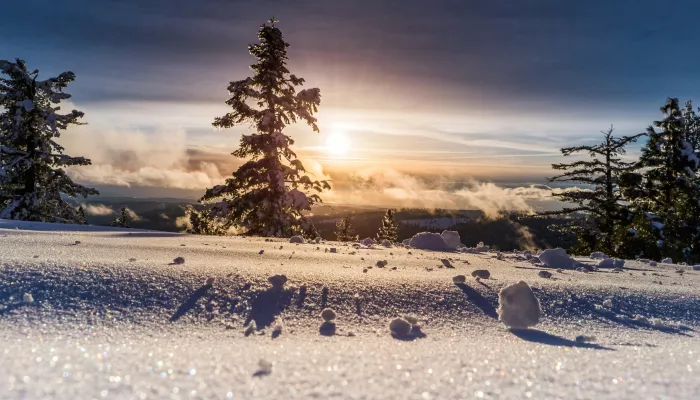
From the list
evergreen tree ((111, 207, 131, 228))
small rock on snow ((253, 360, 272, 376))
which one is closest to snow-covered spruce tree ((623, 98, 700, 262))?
small rock on snow ((253, 360, 272, 376))

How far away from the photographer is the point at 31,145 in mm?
17812

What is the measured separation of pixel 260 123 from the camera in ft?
52.5

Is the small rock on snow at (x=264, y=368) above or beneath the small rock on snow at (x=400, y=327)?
above

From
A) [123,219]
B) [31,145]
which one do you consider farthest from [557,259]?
[123,219]

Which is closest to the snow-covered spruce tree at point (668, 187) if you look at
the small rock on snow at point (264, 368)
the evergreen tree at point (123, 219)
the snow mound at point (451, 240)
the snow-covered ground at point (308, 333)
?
the snow mound at point (451, 240)

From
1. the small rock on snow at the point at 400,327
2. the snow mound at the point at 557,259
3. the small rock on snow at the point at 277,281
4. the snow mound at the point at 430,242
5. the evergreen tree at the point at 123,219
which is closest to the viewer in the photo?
the small rock on snow at the point at 400,327

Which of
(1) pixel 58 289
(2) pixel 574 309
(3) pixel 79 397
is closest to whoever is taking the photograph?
(3) pixel 79 397

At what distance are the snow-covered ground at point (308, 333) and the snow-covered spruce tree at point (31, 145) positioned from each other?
16319 millimetres

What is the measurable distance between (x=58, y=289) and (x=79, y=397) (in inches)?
60.8

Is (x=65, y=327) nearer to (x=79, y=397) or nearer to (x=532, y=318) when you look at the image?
(x=79, y=397)

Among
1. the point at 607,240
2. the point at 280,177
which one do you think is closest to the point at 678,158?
the point at 607,240

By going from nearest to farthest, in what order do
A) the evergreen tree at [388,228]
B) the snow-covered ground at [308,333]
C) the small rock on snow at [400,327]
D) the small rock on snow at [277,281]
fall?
1. the snow-covered ground at [308,333]
2. the small rock on snow at [400,327]
3. the small rock on snow at [277,281]
4. the evergreen tree at [388,228]

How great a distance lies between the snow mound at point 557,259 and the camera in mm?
5082

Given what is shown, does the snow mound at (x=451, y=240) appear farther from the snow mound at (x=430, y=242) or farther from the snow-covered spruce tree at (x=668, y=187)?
the snow-covered spruce tree at (x=668, y=187)
